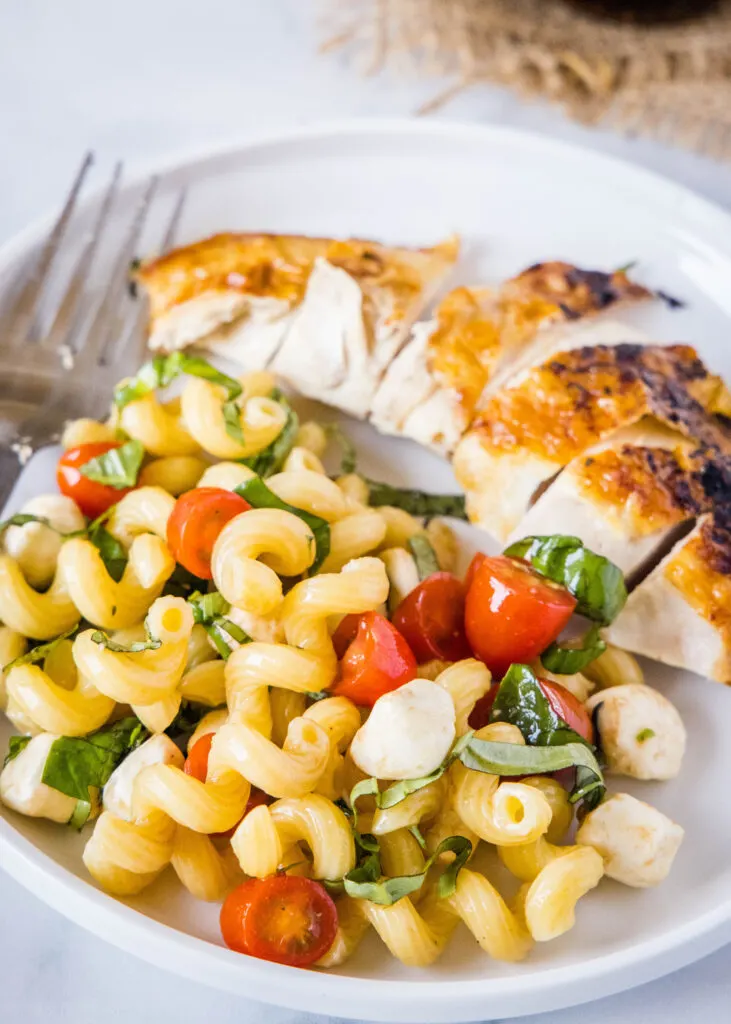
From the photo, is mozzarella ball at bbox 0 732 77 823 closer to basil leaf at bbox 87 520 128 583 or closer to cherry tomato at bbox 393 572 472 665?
basil leaf at bbox 87 520 128 583

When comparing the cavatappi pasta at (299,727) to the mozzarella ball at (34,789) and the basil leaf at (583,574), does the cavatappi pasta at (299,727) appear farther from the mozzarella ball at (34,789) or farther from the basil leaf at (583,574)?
the basil leaf at (583,574)

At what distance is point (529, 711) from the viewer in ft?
6.53

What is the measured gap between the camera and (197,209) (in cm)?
320

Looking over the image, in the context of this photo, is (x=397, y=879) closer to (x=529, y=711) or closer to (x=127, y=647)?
(x=529, y=711)

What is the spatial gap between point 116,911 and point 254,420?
3.66 feet

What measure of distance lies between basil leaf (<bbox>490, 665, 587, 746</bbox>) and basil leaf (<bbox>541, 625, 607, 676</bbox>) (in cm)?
15

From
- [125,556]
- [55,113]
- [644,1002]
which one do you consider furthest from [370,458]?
[55,113]

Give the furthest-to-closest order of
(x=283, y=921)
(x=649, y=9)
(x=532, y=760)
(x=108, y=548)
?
(x=649, y=9) → (x=108, y=548) → (x=532, y=760) → (x=283, y=921)

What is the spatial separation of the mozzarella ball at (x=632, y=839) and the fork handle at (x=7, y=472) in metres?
1.53

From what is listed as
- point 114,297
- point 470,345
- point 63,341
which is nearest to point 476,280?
point 470,345

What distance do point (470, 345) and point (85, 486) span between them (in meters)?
1.04

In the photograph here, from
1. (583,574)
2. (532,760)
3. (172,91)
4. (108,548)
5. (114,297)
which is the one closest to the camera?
(532,760)

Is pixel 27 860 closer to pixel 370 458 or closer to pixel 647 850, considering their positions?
pixel 647 850

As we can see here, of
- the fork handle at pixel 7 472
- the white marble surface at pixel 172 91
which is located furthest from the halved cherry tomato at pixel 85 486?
the white marble surface at pixel 172 91
